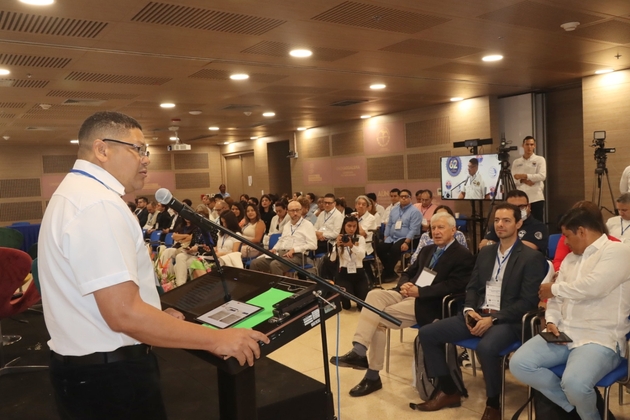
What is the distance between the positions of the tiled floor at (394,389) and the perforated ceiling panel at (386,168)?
684 centimetres

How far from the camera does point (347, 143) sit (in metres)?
12.9

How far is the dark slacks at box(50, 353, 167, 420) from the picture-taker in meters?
1.57

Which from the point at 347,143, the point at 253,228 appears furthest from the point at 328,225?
the point at 347,143

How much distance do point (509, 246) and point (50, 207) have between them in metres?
2.84

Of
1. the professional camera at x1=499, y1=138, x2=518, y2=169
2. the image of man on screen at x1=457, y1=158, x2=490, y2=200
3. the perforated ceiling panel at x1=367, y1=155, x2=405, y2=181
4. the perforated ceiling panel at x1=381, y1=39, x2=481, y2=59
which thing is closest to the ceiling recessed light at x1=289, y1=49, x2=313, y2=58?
the perforated ceiling panel at x1=381, y1=39, x2=481, y2=59

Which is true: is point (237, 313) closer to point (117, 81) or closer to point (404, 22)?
point (404, 22)

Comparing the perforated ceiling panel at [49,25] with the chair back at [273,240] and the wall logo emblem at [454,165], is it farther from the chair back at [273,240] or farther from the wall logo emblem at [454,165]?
the wall logo emblem at [454,165]

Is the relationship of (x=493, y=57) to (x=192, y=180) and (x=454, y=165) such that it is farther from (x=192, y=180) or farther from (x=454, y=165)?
(x=192, y=180)

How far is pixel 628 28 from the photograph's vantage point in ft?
16.9

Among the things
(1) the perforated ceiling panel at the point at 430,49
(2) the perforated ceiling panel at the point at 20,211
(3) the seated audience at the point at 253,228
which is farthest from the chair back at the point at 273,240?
(2) the perforated ceiling panel at the point at 20,211

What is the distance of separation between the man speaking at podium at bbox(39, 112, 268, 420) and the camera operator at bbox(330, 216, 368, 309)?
167 inches

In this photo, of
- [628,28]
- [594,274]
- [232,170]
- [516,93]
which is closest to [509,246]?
[594,274]

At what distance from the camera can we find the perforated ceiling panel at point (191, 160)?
17703 millimetres

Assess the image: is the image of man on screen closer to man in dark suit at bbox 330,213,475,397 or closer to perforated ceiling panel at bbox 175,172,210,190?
man in dark suit at bbox 330,213,475,397
